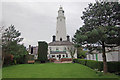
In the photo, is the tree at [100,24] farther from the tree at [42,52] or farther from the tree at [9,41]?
the tree at [42,52]

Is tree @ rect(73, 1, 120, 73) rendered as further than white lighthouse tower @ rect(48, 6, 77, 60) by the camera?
No

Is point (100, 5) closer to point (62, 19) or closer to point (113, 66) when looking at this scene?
point (113, 66)

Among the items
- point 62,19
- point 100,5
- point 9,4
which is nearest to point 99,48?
point 100,5

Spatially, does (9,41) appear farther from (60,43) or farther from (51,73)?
(60,43)

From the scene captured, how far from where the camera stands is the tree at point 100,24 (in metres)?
8.38

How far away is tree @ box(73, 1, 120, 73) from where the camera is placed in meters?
8.38

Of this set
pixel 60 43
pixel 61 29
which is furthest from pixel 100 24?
pixel 61 29

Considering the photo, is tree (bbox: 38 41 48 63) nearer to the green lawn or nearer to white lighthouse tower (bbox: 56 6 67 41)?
the green lawn

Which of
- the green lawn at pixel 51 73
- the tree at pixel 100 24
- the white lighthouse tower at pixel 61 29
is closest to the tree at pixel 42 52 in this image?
the green lawn at pixel 51 73

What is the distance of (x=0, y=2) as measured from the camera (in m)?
9.18

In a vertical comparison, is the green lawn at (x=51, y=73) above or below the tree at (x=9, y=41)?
below

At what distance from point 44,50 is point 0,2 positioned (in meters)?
18.9

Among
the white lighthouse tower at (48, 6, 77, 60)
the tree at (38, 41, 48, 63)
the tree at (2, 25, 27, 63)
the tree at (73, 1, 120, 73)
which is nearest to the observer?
the tree at (73, 1, 120, 73)

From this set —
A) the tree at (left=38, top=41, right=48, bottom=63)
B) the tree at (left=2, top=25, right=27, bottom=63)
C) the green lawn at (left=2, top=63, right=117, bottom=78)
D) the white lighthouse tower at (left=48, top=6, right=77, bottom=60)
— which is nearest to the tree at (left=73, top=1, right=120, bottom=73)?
the green lawn at (left=2, top=63, right=117, bottom=78)
